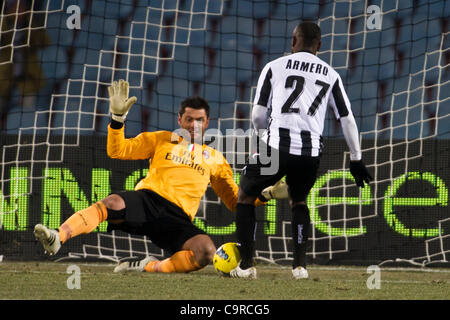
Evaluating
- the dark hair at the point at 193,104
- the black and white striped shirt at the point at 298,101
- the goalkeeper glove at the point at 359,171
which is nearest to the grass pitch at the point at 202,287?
the goalkeeper glove at the point at 359,171

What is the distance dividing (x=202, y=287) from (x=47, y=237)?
98 centimetres

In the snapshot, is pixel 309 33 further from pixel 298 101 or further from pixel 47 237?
pixel 47 237

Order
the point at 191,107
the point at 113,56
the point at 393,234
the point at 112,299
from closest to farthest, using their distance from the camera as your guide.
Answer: the point at 112,299 < the point at 191,107 < the point at 393,234 < the point at 113,56

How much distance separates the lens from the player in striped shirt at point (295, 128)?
4.73 metres

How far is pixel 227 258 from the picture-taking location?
16.2 ft

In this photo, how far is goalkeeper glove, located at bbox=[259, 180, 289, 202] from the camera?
5.07 m

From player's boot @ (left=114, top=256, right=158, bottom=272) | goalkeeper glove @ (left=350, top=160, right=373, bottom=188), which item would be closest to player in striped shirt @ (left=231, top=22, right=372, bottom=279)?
goalkeeper glove @ (left=350, top=160, right=373, bottom=188)

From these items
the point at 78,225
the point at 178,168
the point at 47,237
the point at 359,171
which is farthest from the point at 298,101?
the point at 47,237

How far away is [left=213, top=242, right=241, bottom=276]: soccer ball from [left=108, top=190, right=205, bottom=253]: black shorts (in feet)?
1.50

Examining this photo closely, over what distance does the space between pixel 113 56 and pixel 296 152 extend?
369 centimetres

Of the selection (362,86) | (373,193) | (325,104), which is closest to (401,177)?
(373,193)

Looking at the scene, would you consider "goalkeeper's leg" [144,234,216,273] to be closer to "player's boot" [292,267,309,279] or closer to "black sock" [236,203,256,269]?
"black sock" [236,203,256,269]

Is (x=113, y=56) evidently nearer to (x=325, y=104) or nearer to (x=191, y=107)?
(x=191, y=107)

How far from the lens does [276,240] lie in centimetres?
725
